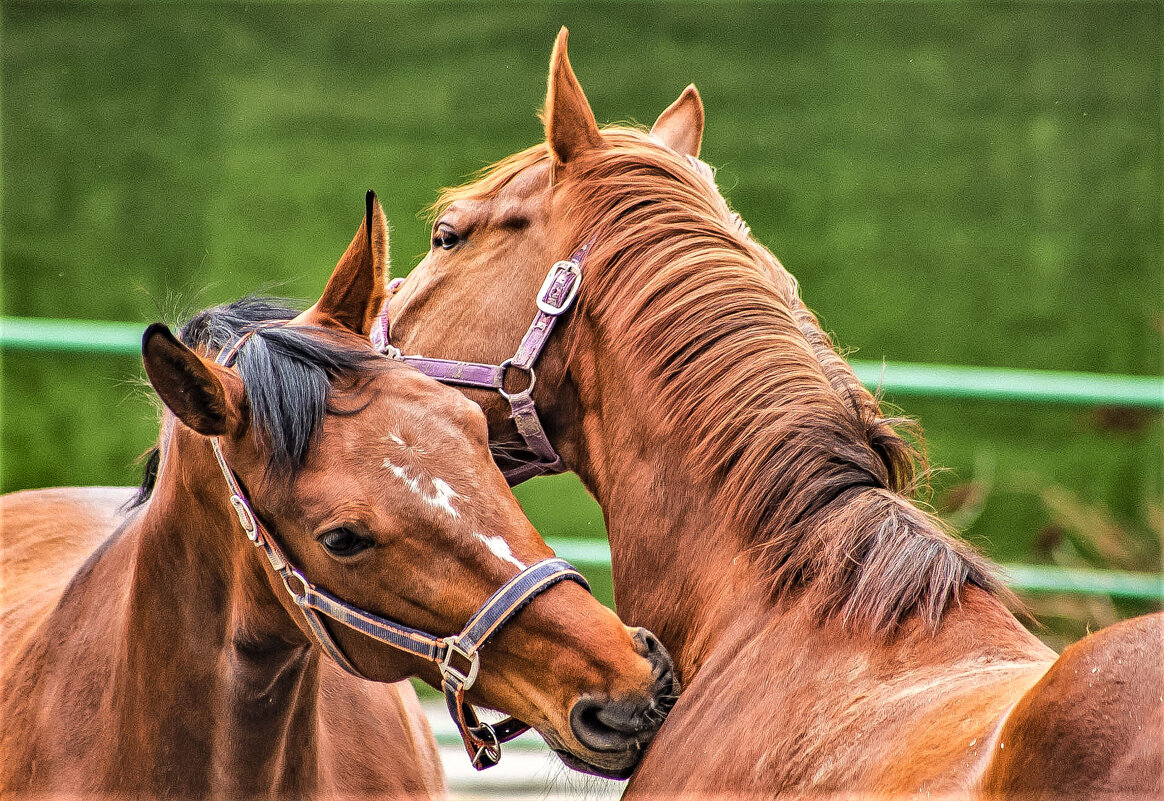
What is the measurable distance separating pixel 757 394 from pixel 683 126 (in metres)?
0.99

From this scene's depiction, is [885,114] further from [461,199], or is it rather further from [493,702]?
[493,702]

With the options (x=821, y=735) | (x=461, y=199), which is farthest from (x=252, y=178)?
(x=821, y=735)

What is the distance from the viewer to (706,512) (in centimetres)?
204

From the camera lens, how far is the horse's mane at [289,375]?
1.92m

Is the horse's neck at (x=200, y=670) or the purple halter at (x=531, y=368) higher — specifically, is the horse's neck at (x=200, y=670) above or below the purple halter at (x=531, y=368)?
below

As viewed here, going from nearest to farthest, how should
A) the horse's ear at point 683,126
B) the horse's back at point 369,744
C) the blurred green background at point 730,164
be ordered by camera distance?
the horse's back at point 369,744, the horse's ear at point 683,126, the blurred green background at point 730,164

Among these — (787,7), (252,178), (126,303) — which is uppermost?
(787,7)

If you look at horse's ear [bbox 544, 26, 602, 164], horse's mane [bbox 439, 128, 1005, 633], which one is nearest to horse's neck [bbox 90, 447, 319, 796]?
horse's mane [bbox 439, 128, 1005, 633]

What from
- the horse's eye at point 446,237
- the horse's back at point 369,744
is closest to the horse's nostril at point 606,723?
the horse's back at point 369,744

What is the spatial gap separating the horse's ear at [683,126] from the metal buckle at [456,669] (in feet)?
4.61

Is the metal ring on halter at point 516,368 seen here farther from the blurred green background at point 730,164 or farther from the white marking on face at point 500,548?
the blurred green background at point 730,164

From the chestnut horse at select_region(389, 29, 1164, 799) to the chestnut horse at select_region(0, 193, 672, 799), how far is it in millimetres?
175

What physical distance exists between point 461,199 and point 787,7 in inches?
161

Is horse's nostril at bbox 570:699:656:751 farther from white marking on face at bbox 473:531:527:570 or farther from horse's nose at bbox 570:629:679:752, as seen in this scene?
white marking on face at bbox 473:531:527:570
